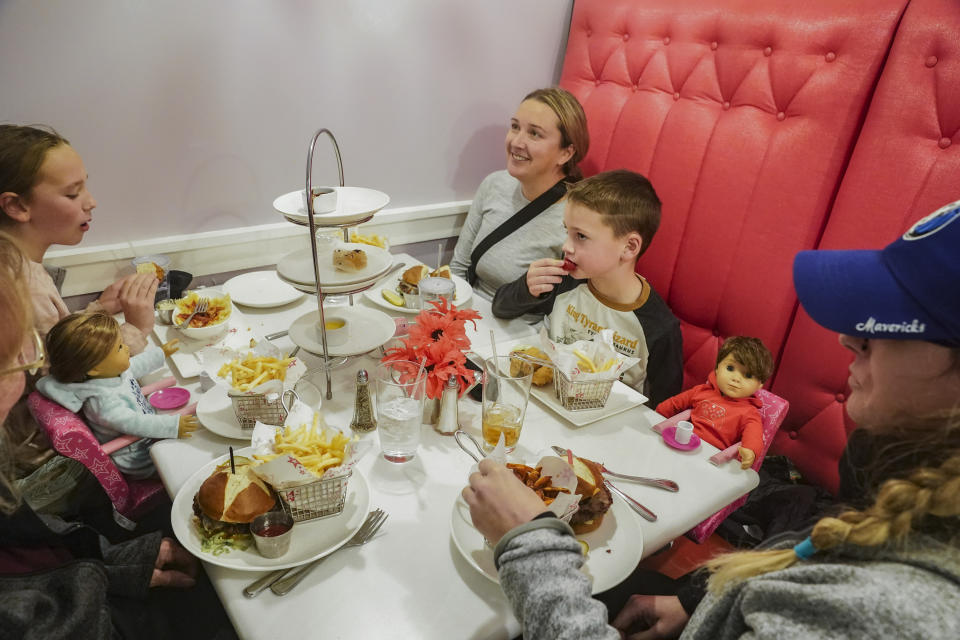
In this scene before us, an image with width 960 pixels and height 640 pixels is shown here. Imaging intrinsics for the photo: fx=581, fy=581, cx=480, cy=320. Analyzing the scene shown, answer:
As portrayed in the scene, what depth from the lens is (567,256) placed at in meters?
1.79

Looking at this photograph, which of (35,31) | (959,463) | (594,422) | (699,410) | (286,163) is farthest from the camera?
(286,163)

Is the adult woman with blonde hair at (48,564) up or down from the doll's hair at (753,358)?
down

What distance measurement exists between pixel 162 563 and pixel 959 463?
4.82 ft

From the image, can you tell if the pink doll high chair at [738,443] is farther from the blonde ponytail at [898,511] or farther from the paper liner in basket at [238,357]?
the paper liner in basket at [238,357]

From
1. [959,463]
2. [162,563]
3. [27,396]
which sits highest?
[959,463]

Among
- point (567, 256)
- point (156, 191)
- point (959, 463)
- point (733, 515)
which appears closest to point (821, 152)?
point (567, 256)

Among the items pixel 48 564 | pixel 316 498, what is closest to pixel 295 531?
pixel 316 498

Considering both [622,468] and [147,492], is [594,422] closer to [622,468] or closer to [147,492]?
[622,468]

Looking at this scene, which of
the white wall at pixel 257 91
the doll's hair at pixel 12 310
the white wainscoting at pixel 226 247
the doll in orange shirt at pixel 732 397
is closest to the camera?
the doll's hair at pixel 12 310

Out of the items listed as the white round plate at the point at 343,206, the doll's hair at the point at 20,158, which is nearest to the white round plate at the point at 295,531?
the white round plate at the point at 343,206

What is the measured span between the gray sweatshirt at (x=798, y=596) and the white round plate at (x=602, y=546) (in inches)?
4.8

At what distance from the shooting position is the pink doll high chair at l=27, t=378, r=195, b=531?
1291 millimetres

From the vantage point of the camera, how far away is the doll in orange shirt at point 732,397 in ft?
5.18

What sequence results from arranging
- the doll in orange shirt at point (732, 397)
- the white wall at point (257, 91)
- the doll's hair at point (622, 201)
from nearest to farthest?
the doll in orange shirt at point (732, 397)
the doll's hair at point (622, 201)
the white wall at point (257, 91)
